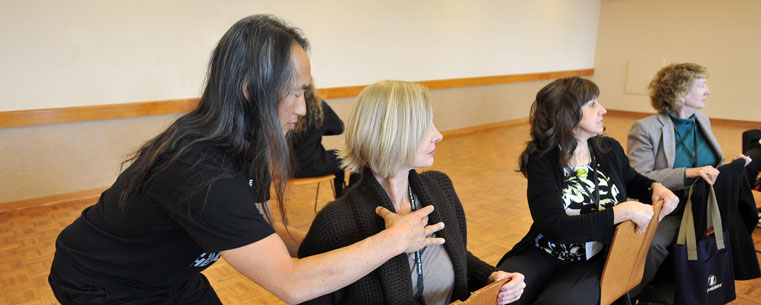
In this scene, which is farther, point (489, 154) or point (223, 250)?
point (489, 154)

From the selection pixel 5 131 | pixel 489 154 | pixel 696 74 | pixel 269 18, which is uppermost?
pixel 269 18

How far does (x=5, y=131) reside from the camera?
448 cm

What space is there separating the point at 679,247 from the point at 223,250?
6.12 feet

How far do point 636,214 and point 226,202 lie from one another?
149 centimetres

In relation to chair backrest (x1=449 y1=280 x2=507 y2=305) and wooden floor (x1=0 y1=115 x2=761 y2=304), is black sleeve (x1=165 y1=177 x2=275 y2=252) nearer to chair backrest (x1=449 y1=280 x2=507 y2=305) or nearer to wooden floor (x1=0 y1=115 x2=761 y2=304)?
chair backrest (x1=449 y1=280 x2=507 y2=305)

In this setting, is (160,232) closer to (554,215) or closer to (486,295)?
(486,295)

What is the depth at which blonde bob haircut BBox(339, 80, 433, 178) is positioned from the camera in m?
1.49

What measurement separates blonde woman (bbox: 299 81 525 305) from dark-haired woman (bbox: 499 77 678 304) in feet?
1.65

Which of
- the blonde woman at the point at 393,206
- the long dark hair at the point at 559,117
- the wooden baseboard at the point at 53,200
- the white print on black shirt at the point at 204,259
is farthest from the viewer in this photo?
the wooden baseboard at the point at 53,200

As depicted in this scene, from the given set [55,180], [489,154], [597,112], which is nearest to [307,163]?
[597,112]

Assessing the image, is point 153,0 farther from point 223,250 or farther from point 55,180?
point 223,250

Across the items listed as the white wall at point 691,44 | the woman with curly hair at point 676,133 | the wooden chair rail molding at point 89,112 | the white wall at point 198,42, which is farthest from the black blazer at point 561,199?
the white wall at point 691,44

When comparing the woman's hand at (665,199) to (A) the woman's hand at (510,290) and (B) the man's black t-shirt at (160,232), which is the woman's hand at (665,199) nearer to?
(A) the woman's hand at (510,290)

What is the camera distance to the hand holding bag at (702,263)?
2014 millimetres
